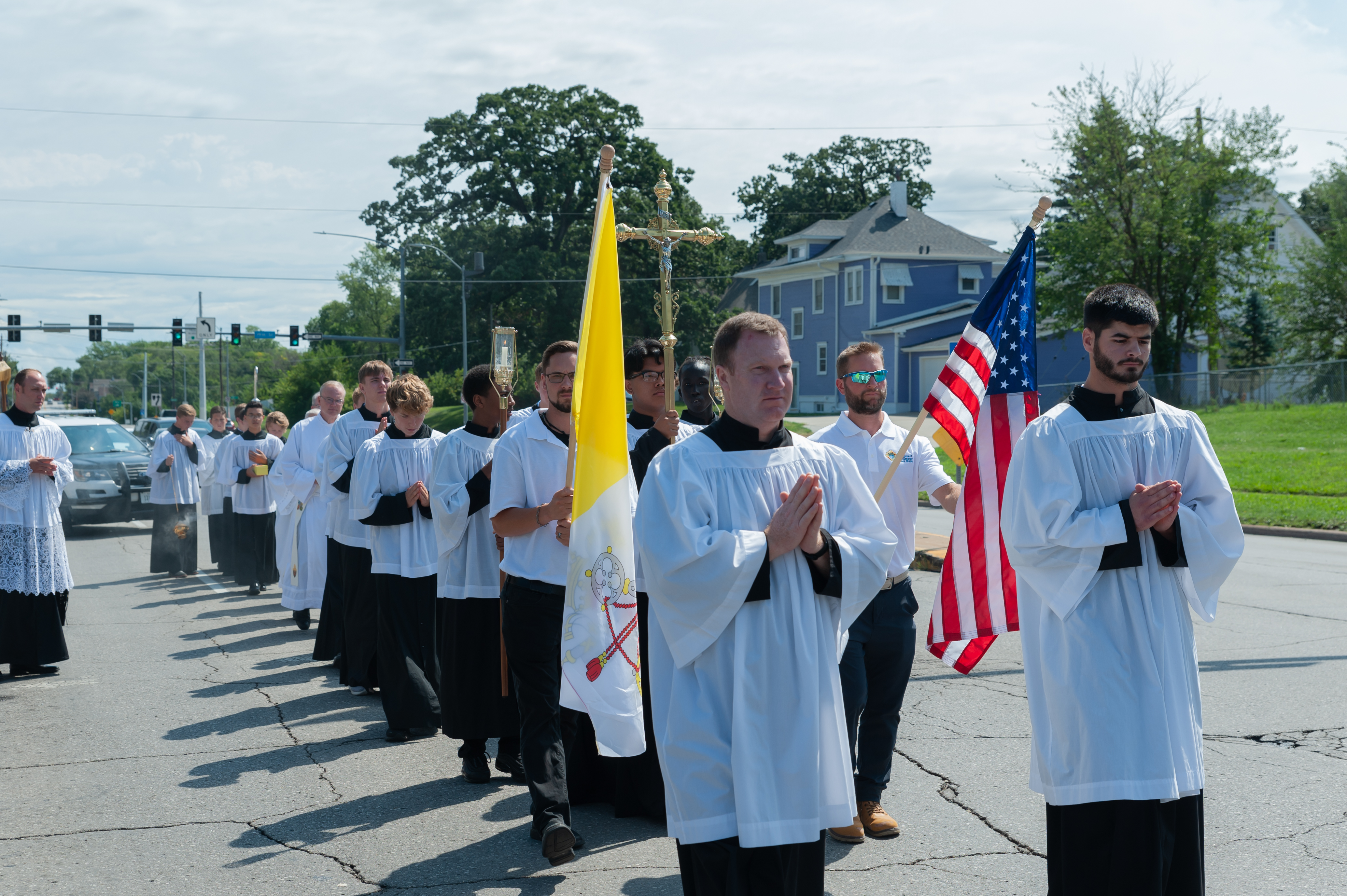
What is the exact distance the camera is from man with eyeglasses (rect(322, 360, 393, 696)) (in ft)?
26.7

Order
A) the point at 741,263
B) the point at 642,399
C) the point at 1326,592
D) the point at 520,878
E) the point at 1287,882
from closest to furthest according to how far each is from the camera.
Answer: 1. the point at 1287,882
2. the point at 520,878
3. the point at 642,399
4. the point at 1326,592
5. the point at 741,263

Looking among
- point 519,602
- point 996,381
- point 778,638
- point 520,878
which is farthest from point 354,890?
point 996,381

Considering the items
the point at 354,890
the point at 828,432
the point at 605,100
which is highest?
the point at 605,100

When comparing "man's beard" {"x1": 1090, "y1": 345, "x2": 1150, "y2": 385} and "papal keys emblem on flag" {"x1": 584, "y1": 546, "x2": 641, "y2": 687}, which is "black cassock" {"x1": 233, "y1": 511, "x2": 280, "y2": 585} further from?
"man's beard" {"x1": 1090, "y1": 345, "x2": 1150, "y2": 385}

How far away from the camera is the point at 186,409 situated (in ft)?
52.3

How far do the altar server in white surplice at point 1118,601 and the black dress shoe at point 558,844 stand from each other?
1.96 meters

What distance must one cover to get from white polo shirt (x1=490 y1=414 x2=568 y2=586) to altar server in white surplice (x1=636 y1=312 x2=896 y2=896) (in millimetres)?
1752

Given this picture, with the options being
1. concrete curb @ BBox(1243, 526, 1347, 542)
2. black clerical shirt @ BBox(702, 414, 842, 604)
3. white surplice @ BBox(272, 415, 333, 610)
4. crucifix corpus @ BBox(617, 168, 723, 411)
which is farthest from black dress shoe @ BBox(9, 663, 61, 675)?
concrete curb @ BBox(1243, 526, 1347, 542)

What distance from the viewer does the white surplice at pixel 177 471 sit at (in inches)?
637

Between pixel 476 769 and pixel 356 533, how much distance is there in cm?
263

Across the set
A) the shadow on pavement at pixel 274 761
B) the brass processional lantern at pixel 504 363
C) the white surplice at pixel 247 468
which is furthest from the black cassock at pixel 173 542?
the brass processional lantern at pixel 504 363

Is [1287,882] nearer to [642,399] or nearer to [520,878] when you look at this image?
[520,878]

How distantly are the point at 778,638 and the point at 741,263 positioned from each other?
58.7m

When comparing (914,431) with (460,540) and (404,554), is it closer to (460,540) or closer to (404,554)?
→ (460,540)
